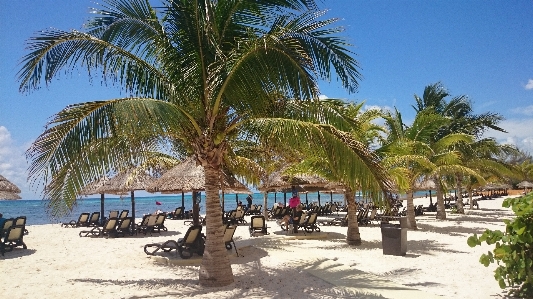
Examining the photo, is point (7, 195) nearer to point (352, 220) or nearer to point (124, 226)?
point (124, 226)

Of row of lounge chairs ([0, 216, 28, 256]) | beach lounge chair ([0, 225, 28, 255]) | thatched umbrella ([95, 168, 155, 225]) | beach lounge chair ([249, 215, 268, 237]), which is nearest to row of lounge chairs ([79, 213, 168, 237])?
thatched umbrella ([95, 168, 155, 225])

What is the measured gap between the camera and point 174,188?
12.9 meters

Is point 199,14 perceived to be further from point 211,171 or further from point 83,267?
point 83,267

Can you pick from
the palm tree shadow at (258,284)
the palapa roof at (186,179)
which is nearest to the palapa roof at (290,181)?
the palapa roof at (186,179)

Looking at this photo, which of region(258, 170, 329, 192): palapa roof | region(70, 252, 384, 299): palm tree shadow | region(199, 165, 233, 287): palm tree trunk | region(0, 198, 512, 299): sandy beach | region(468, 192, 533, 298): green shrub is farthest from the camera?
region(258, 170, 329, 192): palapa roof

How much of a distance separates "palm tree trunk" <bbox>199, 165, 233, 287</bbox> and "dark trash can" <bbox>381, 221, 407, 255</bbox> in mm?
4558

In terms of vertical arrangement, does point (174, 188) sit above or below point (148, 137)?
below

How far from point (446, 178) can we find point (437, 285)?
2306cm

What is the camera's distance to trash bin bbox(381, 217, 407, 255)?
9.82 meters

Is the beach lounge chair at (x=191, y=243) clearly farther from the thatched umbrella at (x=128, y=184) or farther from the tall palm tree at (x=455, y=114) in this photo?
the tall palm tree at (x=455, y=114)

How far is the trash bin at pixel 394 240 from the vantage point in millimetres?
9820

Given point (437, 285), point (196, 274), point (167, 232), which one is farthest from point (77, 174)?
point (167, 232)

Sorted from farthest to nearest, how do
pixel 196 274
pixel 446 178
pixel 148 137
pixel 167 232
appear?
pixel 446 178 → pixel 167 232 → pixel 196 274 → pixel 148 137

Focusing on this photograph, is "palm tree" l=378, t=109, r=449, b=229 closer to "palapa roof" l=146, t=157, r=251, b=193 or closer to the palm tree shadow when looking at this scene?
"palapa roof" l=146, t=157, r=251, b=193
